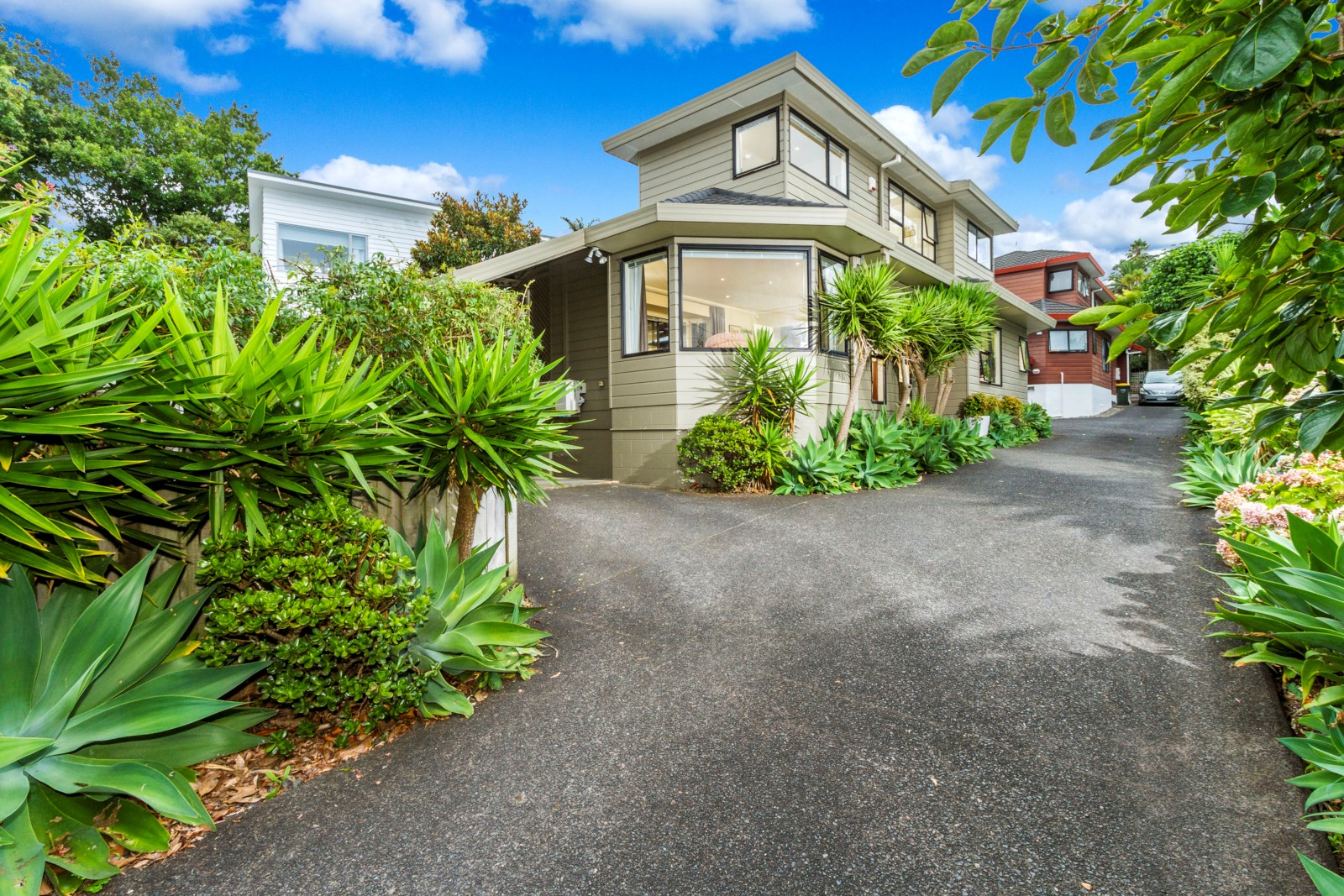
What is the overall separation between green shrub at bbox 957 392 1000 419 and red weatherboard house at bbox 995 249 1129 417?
452 inches

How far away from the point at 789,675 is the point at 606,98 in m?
21.4

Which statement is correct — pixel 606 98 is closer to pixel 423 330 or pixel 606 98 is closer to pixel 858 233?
pixel 858 233

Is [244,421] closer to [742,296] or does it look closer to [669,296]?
[669,296]

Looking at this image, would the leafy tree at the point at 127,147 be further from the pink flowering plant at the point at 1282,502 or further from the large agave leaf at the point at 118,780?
the pink flowering plant at the point at 1282,502

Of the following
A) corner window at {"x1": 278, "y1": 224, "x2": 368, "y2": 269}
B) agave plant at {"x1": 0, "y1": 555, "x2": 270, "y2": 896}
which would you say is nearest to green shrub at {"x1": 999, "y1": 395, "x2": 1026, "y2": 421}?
agave plant at {"x1": 0, "y1": 555, "x2": 270, "y2": 896}

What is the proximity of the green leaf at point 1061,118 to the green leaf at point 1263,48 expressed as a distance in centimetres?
40

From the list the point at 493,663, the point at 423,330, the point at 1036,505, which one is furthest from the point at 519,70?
the point at 493,663

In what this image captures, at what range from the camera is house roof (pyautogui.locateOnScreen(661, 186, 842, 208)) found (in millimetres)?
9161

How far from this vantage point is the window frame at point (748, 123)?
1104 cm

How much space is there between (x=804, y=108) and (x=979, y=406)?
8091 millimetres

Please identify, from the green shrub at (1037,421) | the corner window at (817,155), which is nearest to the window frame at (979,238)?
the green shrub at (1037,421)

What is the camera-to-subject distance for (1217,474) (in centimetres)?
643

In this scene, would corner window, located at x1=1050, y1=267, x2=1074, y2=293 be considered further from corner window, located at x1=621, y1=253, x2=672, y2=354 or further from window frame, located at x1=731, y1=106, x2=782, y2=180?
corner window, located at x1=621, y1=253, x2=672, y2=354

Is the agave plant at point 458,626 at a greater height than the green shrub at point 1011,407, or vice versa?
the green shrub at point 1011,407
